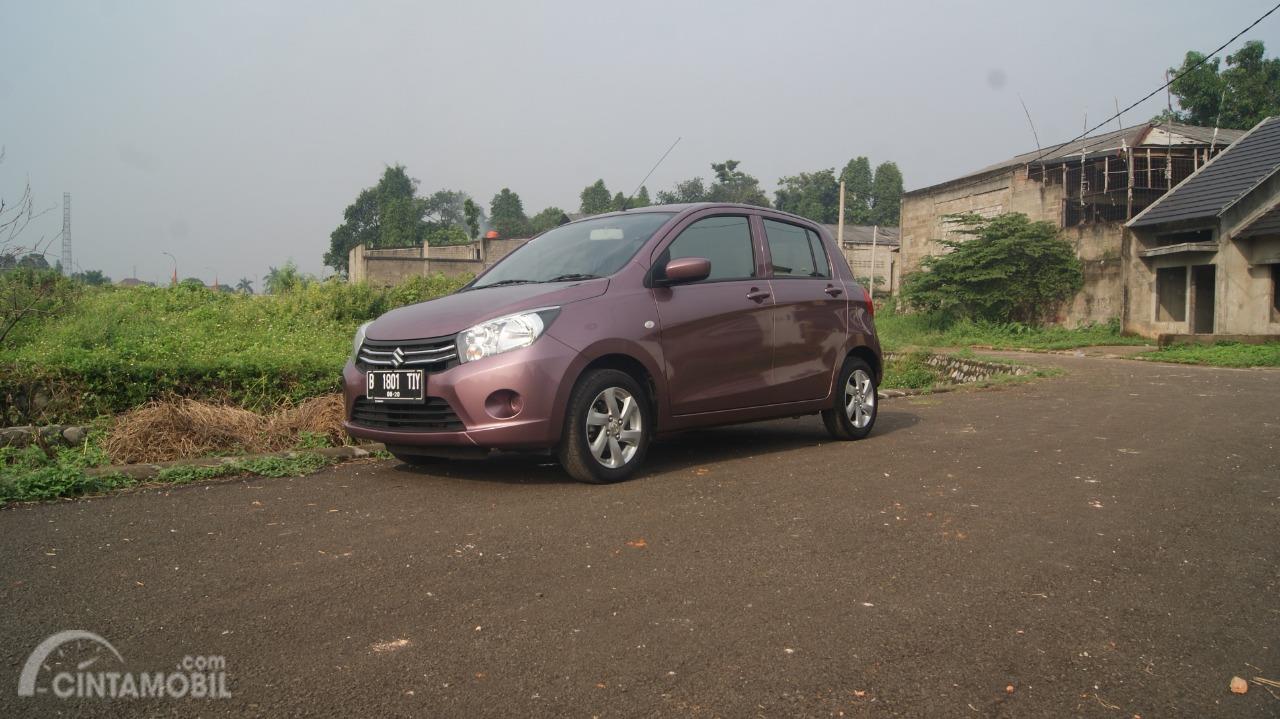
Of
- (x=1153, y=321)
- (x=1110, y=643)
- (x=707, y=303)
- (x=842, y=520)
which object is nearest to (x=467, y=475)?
(x=707, y=303)

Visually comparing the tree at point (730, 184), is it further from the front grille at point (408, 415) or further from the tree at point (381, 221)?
the front grille at point (408, 415)

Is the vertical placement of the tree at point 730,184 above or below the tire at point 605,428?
above

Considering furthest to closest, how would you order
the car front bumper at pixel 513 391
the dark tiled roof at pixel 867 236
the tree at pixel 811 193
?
the tree at pixel 811 193, the dark tiled roof at pixel 867 236, the car front bumper at pixel 513 391

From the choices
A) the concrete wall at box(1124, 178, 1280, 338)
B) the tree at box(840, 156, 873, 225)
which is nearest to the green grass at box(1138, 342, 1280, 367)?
the concrete wall at box(1124, 178, 1280, 338)

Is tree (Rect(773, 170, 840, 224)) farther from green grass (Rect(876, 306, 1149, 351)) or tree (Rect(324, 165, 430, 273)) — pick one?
green grass (Rect(876, 306, 1149, 351))

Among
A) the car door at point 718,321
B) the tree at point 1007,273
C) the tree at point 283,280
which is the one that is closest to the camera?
the car door at point 718,321

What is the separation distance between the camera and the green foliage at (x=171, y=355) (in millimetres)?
6938

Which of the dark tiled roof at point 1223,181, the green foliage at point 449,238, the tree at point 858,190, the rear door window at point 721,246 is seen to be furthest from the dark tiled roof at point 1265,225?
the tree at point 858,190

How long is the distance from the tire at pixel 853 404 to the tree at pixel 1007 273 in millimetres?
21499

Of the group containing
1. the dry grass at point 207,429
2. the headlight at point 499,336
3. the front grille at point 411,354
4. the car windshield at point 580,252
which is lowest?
the dry grass at point 207,429

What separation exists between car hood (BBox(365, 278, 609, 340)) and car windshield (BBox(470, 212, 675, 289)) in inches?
10.3

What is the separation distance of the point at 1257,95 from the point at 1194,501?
44084 millimetres

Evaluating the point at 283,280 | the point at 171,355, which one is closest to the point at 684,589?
the point at 171,355

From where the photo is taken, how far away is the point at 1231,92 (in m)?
40.6
